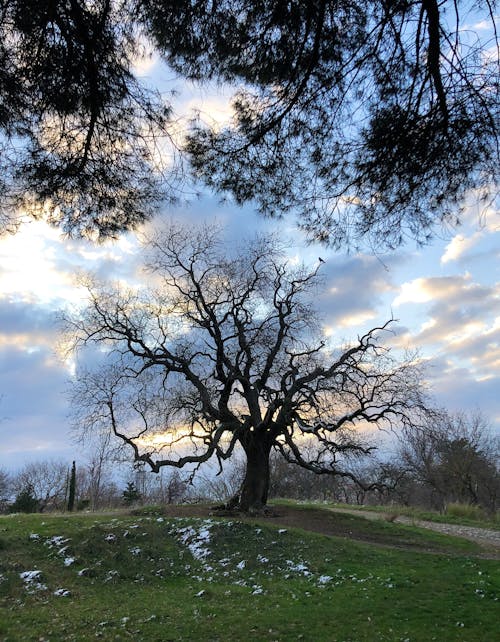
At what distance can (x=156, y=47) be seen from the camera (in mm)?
4574

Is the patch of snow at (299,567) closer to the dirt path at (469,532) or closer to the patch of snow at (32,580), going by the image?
the patch of snow at (32,580)

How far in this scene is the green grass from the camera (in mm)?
6156

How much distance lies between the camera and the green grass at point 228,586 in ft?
20.2

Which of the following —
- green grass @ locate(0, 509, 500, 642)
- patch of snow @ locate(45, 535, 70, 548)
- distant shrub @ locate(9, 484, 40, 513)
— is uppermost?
distant shrub @ locate(9, 484, 40, 513)

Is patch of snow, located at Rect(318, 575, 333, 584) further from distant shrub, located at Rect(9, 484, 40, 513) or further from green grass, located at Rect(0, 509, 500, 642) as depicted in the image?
distant shrub, located at Rect(9, 484, 40, 513)

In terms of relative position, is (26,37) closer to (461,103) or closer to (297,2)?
(297,2)

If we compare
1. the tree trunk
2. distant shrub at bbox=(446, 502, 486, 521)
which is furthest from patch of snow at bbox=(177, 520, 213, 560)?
distant shrub at bbox=(446, 502, 486, 521)

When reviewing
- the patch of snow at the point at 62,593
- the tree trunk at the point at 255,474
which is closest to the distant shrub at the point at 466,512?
the tree trunk at the point at 255,474

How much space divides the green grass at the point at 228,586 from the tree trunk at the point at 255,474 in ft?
12.1

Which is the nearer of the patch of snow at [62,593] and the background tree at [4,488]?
the patch of snow at [62,593]

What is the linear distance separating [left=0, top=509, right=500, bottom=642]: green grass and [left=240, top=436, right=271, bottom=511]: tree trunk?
12.1 ft

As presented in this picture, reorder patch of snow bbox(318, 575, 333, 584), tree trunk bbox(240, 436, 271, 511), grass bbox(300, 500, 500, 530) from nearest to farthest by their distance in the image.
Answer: patch of snow bbox(318, 575, 333, 584)
tree trunk bbox(240, 436, 271, 511)
grass bbox(300, 500, 500, 530)

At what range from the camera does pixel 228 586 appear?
838 centimetres

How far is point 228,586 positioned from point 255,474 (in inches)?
302
